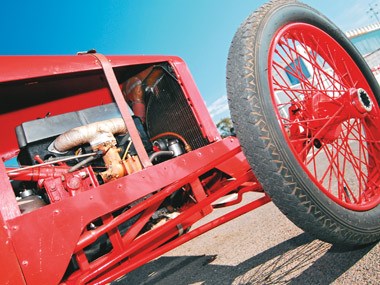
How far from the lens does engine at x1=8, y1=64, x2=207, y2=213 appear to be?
1841mm

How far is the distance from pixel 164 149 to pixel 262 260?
1.31 meters

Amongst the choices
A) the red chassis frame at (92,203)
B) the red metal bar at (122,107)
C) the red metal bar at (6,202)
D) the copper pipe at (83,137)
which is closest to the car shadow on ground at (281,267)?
the red chassis frame at (92,203)

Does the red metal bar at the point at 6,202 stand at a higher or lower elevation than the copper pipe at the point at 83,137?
lower

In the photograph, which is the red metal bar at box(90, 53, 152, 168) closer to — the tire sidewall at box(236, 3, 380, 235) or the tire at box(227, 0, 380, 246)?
the tire at box(227, 0, 380, 246)

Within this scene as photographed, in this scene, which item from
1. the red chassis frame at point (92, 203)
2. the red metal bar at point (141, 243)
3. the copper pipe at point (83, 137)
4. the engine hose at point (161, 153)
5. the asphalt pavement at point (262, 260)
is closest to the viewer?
the red chassis frame at point (92, 203)

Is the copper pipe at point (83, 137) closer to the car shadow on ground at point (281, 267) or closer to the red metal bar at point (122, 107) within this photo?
the red metal bar at point (122, 107)

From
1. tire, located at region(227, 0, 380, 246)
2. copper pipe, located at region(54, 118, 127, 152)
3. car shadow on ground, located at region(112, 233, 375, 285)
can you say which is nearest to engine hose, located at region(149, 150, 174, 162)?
copper pipe, located at region(54, 118, 127, 152)

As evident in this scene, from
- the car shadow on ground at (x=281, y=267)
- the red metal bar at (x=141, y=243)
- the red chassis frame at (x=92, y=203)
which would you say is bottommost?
the car shadow on ground at (x=281, y=267)

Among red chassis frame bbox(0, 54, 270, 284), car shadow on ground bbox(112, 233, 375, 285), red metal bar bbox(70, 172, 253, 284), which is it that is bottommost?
car shadow on ground bbox(112, 233, 375, 285)

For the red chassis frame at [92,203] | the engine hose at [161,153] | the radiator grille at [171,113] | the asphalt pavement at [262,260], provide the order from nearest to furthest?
the red chassis frame at [92,203]
the asphalt pavement at [262,260]
the engine hose at [161,153]
the radiator grille at [171,113]

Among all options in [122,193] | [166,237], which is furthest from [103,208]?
[166,237]

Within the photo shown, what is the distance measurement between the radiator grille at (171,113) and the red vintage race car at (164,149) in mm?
13

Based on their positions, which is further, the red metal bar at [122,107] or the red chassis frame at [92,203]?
the red metal bar at [122,107]

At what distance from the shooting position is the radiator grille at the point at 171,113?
2.68m
